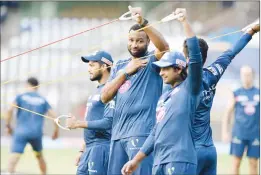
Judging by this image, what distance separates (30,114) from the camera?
16.2 metres

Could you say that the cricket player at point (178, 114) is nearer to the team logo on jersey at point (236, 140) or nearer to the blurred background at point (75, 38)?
the team logo on jersey at point (236, 140)

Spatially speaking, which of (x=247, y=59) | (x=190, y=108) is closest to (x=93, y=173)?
(x=190, y=108)

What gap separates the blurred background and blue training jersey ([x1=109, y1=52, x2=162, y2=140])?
1618 centimetres

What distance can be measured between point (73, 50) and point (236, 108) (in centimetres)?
1292

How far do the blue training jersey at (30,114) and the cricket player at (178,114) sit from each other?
8.24 meters

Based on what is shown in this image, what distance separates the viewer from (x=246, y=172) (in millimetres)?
17219

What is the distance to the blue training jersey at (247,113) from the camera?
51.7 ft

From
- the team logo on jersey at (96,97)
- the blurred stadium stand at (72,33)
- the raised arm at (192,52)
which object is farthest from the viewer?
the blurred stadium stand at (72,33)

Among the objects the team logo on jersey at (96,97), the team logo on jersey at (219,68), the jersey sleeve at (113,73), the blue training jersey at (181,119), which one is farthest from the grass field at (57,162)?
the blue training jersey at (181,119)

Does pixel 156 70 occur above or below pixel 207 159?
above

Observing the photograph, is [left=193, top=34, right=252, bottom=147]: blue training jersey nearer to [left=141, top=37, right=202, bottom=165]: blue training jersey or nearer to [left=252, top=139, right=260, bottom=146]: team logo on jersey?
[left=141, top=37, right=202, bottom=165]: blue training jersey

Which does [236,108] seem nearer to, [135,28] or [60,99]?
[135,28]

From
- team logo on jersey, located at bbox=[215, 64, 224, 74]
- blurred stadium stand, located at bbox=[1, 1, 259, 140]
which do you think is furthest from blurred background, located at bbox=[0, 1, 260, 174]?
team logo on jersey, located at bbox=[215, 64, 224, 74]

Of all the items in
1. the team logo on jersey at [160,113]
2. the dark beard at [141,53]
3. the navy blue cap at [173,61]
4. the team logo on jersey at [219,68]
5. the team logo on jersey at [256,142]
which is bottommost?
the team logo on jersey at [160,113]
